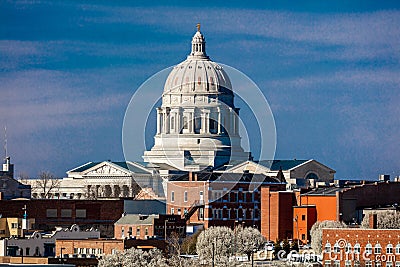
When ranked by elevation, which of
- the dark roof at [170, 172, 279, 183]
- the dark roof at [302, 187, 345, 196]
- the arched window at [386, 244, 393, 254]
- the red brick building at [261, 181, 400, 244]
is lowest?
the arched window at [386, 244, 393, 254]

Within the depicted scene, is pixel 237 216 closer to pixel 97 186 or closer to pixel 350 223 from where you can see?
pixel 350 223

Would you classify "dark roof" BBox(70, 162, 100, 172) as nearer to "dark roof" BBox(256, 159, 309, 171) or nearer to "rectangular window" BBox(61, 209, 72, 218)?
"dark roof" BBox(256, 159, 309, 171)

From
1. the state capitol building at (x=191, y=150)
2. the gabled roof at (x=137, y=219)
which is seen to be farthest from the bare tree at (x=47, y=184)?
the gabled roof at (x=137, y=219)

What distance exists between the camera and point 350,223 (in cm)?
9619

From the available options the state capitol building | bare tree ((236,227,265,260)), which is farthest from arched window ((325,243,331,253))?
the state capitol building

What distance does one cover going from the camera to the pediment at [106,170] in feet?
512

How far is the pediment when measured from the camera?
156m

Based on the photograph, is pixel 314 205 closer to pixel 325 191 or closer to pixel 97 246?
pixel 325 191

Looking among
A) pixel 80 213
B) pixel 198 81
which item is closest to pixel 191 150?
pixel 198 81

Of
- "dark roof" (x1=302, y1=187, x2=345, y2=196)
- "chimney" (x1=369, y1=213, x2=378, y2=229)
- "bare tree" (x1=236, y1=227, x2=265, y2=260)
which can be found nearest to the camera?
"chimney" (x1=369, y1=213, x2=378, y2=229)

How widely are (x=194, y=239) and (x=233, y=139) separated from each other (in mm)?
65904

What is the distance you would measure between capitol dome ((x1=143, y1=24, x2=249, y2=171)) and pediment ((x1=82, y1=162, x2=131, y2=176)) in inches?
144

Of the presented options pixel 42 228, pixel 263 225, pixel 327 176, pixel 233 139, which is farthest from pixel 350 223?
pixel 233 139

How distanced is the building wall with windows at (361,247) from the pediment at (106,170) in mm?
76348
